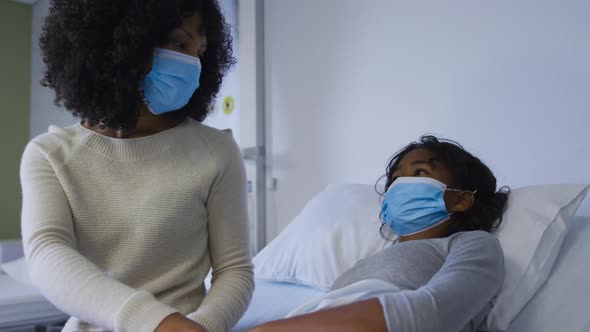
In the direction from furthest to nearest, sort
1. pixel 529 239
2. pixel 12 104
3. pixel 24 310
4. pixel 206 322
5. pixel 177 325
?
pixel 12 104 → pixel 24 310 → pixel 529 239 → pixel 206 322 → pixel 177 325

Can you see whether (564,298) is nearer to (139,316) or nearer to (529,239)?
(529,239)

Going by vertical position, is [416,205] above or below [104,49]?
below

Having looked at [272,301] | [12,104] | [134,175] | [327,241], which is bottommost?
[272,301]

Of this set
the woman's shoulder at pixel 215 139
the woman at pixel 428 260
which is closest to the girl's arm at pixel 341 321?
the woman at pixel 428 260

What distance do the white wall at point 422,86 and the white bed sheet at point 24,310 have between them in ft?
3.23

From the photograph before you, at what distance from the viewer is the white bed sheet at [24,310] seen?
1.58 meters

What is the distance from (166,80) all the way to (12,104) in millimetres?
3327

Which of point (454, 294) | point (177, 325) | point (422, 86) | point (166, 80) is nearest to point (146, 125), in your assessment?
point (166, 80)

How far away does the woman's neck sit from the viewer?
0.90 meters

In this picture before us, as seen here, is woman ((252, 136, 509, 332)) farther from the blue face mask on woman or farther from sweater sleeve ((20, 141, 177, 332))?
the blue face mask on woman

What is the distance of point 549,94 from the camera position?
133 centimetres

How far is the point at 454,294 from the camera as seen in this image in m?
0.75

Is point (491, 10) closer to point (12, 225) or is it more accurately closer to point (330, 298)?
point (330, 298)

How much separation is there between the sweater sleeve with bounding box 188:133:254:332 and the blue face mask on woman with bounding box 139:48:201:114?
5.1 inches
